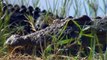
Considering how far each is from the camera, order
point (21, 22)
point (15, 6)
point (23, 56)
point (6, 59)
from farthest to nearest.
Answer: point (15, 6) → point (21, 22) → point (23, 56) → point (6, 59)

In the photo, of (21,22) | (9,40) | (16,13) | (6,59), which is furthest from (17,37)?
(16,13)

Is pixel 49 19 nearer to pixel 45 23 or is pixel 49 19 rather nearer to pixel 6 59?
pixel 45 23

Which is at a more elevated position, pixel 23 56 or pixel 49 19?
pixel 49 19

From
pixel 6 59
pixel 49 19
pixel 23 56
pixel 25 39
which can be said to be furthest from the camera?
pixel 49 19

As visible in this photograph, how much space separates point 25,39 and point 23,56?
272 millimetres

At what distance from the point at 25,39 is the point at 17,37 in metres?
0.10

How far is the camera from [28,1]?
514 centimetres

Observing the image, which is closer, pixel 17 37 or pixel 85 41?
pixel 85 41

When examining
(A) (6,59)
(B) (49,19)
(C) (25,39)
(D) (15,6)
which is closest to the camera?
(A) (6,59)

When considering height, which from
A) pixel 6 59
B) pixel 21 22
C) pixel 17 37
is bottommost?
pixel 6 59

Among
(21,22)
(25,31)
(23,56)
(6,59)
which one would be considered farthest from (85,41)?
(21,22)

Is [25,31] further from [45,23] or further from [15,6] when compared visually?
[15,6]

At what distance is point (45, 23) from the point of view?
165 inches

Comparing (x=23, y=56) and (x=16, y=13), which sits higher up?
(x=16, y=13)
